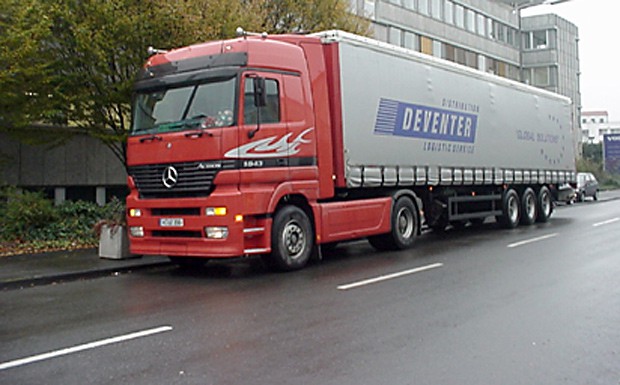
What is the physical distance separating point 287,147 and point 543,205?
472 inches

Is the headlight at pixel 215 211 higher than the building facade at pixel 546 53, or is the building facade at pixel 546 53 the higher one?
the building facade at pixel 546 53

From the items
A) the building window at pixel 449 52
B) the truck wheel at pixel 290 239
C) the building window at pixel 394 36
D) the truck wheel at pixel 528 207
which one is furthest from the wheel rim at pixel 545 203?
the building window at pixel 449 52

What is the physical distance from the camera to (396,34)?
125 feet

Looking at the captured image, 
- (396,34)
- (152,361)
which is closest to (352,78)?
(152,361)

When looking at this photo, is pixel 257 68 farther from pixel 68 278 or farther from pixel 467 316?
pixel 467 316

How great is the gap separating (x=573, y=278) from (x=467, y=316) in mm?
3121

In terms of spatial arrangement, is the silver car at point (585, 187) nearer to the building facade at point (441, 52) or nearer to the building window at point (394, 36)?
the building facade at point (441, 52)

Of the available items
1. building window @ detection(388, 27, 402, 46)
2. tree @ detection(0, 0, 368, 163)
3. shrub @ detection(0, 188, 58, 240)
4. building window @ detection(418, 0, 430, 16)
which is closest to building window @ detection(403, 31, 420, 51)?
building window @ detection(388, 27, 402, 46)

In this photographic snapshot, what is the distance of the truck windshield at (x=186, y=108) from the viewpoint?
33.7ft

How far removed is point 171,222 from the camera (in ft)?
34.8

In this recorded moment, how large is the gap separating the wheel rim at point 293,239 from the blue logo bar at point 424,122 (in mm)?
2972

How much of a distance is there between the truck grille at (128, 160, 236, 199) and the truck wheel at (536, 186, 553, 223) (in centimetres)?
1287

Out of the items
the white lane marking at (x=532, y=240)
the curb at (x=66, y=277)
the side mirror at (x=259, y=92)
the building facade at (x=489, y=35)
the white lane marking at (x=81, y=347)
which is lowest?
the white lane marking at (x=81, y=347)

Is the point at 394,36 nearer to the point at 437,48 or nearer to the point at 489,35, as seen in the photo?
the point at 437,48
